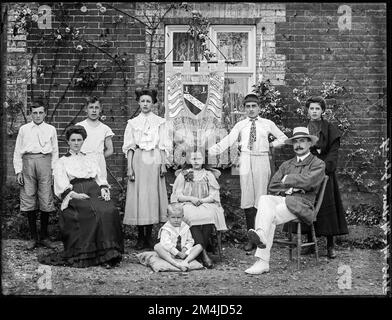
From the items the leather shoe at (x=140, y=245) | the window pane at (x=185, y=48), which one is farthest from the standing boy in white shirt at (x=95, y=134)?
the window pane at (x=185, y=48)

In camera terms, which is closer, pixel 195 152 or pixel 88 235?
pixel 88 235

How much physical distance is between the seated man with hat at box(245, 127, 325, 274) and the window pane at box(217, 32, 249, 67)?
221 cm

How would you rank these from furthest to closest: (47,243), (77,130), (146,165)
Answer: (47,243) → (146,165) → (77,130)

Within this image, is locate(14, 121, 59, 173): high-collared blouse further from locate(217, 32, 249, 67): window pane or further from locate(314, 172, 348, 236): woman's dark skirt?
locate(314, 172, 348, 236): woman's dark skirt

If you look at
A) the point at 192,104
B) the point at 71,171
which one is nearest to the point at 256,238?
the point at 71,171

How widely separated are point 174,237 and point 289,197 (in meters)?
1.34

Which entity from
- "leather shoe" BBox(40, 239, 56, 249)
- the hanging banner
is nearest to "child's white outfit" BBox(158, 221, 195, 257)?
"leather shoe" BBox(40, 239, 56, 249)

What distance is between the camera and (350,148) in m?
8.72

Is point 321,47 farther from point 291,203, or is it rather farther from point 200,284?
point 200,284

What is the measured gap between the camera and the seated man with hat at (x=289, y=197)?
6.42 meters

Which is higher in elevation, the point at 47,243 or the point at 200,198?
the point at 200,198

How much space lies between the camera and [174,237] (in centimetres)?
668

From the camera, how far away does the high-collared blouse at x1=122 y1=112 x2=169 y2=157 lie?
7.28 m

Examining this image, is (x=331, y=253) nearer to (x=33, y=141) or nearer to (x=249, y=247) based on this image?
(x=249, y=247)
